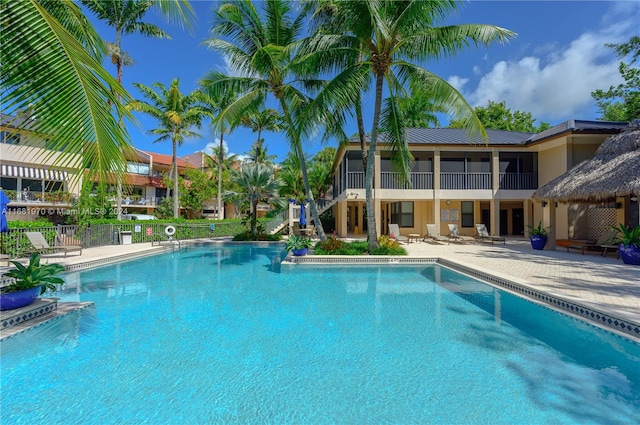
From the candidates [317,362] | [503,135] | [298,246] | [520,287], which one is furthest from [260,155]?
[317,362]

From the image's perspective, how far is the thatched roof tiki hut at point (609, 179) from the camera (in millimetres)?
11219

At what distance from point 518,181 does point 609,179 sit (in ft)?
23.9

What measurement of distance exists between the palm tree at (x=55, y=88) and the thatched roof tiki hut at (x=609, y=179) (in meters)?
15.2

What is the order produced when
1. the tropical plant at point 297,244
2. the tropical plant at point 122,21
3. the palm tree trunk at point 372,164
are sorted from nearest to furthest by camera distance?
the palm tree trunk at point 372,164, the tropical plant at point 297,244, the tropical plant at point 122,21

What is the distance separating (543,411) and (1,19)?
20.8 feet

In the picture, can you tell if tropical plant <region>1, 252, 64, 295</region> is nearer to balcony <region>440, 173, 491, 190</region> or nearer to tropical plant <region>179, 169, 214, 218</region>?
balcony <region>440, 173, 491, 190</region>

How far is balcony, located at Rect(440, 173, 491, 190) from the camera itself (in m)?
18.9

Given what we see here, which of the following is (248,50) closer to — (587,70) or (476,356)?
(476,356)

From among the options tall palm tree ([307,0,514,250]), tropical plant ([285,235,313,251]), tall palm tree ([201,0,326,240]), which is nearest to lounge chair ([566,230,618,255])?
tall palm tree ([307,0,514,250])

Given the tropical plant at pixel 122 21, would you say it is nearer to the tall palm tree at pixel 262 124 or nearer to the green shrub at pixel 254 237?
the tall palm tree at pixel 262 124

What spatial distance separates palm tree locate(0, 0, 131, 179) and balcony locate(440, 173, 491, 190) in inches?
741

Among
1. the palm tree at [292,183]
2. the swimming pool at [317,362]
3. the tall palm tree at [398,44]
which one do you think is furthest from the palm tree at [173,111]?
the swimming pool at [317,362]

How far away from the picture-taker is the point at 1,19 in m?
2.55

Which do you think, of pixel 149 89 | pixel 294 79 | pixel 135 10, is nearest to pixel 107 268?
pixel 294 79
